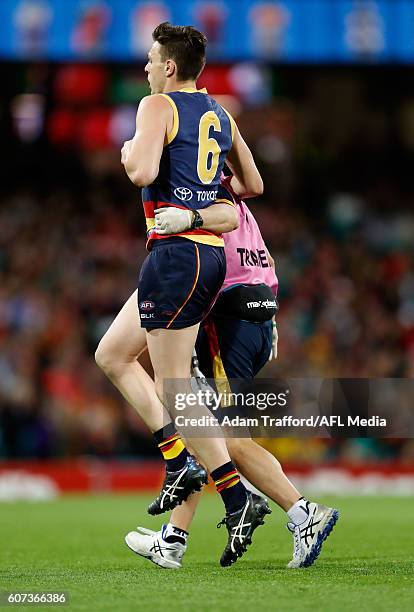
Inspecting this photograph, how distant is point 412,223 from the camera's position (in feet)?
62.1

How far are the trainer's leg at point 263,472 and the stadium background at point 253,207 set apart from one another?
7953 mm

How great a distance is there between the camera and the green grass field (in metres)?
4.47

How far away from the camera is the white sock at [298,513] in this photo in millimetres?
5801

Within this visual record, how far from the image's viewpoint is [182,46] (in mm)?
5621

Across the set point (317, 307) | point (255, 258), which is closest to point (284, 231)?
point (317, 307)

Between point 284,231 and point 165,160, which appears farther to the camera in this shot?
point 284,231

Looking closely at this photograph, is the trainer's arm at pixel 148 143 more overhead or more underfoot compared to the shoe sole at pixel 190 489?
more overhead

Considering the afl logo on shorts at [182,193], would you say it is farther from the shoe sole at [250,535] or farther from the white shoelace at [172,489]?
the shoe sole at [250,535]

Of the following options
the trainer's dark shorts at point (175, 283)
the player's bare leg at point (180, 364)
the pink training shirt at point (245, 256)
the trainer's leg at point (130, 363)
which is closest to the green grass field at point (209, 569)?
the player's bare leg at point (180, 364)

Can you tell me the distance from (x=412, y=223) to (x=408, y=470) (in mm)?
5402

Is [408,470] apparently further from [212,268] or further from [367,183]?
[212,268]

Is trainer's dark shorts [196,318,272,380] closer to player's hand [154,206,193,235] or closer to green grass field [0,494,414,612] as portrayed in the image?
player's hand [154,206,193,235]

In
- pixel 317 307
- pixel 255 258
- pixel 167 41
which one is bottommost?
pixel 317 307

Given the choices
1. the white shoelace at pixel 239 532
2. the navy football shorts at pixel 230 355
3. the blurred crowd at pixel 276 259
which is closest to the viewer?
the white shoelace at pixel 239 532
